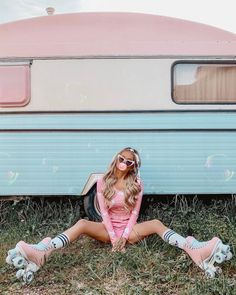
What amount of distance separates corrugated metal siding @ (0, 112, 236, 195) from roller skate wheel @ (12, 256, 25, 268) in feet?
6.10

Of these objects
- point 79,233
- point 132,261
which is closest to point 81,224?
point 79,233

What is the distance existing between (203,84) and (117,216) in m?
1.92

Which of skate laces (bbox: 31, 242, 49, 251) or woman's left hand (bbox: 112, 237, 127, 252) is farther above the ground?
skate laces (bbox: 31, 242, 49, 251)

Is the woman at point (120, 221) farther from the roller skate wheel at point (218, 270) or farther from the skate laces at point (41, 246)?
the roller skate wheel at point (218, 270)

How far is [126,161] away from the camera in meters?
4.82

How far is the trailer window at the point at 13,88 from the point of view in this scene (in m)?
5.77

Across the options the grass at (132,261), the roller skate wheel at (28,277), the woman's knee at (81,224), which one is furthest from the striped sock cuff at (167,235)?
the roller skate wheel at (28,277)

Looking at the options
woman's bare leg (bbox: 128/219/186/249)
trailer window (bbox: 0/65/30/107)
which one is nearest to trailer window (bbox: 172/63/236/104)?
trailer window (bbox: 0/65/30/107)

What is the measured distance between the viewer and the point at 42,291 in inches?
157

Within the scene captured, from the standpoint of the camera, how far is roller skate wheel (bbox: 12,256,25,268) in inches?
153

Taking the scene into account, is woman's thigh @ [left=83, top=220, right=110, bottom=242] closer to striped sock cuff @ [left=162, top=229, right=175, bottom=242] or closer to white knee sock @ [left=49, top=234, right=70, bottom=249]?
white knee sock @ [left=49, top=234, right=70, bottom=249]

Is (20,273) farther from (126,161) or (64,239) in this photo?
(126,161)

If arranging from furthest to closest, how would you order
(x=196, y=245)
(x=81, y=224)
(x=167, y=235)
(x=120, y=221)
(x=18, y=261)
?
1. (x=120, y=221)
2. (x=81, y=224)
3. (x=167, y=235)
4. (x=196, y=245)
5. (x=18, y=261)

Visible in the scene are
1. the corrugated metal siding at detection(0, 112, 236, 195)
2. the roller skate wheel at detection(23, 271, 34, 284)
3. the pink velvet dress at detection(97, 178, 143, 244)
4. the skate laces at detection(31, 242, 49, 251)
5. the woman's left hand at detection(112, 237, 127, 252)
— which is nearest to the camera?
the roller skate wheel at detection(23, 271, 34, 284)
